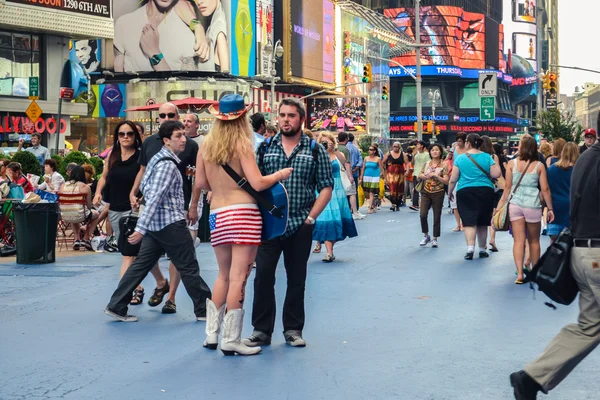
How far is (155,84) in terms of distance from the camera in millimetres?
58656

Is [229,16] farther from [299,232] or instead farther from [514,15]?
[514,15]

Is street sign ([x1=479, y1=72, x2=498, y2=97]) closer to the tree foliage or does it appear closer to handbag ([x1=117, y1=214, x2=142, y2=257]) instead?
the tree foliage

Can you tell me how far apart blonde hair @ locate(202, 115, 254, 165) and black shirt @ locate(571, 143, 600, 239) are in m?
2.81

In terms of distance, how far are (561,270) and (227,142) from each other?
2.97 meters

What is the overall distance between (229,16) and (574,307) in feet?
168

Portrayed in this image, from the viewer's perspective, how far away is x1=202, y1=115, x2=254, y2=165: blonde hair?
808cm

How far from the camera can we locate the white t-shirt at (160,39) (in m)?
58.7

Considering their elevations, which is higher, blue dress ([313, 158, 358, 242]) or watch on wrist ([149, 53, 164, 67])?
watch on wrist ([149, 53, 164, 67])

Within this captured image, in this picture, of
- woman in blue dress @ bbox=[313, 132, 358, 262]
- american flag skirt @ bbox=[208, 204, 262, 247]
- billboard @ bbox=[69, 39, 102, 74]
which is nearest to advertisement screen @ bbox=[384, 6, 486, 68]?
billboard @ bbox=[69, 39, 102, 74]

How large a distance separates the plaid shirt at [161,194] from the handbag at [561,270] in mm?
4272

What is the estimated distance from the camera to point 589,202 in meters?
6.10

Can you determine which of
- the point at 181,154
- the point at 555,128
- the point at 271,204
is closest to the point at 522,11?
the point at 555,128

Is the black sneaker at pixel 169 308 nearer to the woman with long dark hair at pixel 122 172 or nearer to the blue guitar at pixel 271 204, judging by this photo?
the woman with long dark hair at pixel 122 172

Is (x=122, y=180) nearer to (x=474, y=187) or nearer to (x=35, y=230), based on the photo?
Answer: (x=35, y=230)
